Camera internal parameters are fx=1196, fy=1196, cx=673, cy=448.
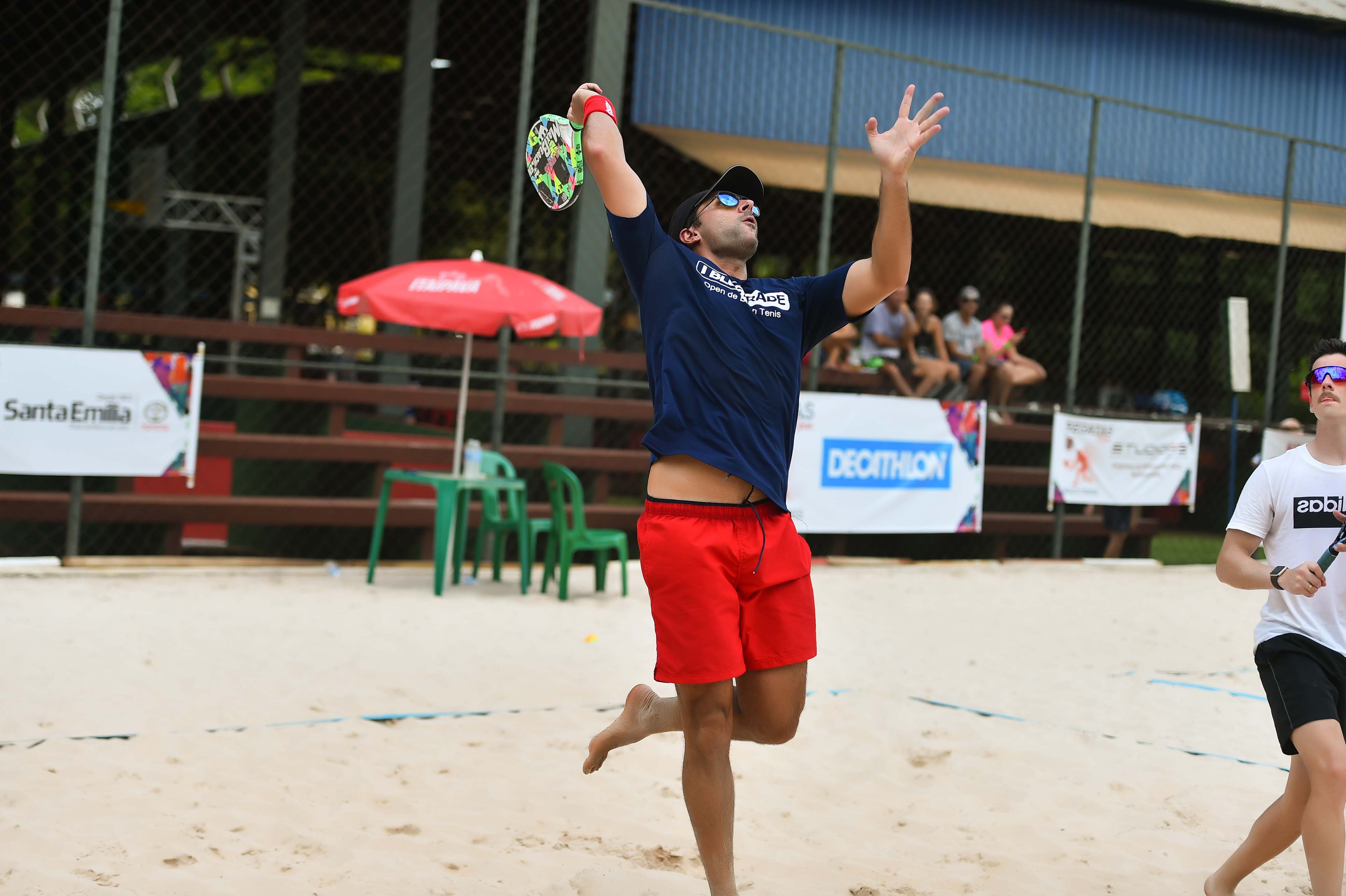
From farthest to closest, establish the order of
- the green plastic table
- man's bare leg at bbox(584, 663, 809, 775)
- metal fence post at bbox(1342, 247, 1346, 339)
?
metal fence post at bbox(1342, 247, 1346, 339) < the green plastic table < man's bare leg at bbox(584, 663, 809, 775)

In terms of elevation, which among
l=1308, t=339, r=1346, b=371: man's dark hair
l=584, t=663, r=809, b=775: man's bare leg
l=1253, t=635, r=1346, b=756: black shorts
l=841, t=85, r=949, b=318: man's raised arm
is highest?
l=841, t=85, r=949, b=318: man's raised arm

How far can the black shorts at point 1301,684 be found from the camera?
2.95 metres

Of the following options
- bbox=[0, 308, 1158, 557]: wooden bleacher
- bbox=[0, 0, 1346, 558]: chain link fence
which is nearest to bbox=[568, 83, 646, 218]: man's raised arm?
bbox=[0, 0, 1346, 558]: chain link fence

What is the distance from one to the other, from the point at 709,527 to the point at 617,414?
24.8ft

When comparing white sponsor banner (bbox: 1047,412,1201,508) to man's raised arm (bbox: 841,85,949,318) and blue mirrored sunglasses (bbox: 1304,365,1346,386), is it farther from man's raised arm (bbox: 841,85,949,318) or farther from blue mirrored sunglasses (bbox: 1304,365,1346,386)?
man's raised arm (bbox: 841,85,949,318)

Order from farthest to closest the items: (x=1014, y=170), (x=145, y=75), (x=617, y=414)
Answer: (x=145, y=75), (x=1014, y=170), (x=617, y=414)

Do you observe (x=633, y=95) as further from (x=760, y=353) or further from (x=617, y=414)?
(x=760, y=353)

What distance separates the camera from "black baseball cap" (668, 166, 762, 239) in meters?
3.07

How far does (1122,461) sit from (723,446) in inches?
353

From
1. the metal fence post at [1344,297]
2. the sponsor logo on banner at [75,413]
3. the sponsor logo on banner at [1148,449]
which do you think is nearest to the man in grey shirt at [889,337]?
the sponsor logo on banner at [1148,449]

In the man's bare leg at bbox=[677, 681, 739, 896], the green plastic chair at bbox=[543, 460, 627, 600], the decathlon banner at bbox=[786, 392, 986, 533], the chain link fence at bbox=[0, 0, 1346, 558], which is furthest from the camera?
the chain link fence at bbox=[0, 0, 1346, 558]

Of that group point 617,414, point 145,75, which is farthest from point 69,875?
point 145,75

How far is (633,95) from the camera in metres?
12.5

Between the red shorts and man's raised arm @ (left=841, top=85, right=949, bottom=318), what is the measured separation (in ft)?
2.02
